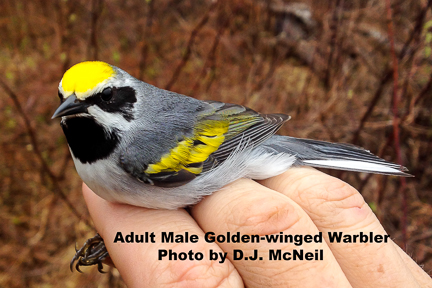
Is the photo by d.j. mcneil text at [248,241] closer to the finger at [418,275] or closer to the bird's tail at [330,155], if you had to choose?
the finger at [418,275]

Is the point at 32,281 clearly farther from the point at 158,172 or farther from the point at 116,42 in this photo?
the point at 116,42

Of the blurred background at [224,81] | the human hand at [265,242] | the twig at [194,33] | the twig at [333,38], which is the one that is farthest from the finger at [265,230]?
the twig at [333,38]

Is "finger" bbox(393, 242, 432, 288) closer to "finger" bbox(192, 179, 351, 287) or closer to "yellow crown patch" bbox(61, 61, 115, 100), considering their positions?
"finger" bbox(192, 179, 351, 287)

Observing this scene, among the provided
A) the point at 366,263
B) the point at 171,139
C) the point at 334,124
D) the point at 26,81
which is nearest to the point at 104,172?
the point at 171,139

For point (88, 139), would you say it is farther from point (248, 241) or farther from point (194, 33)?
point (194, 33)

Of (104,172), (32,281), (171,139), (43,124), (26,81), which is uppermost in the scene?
(171,139)

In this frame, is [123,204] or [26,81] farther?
[26,81]
